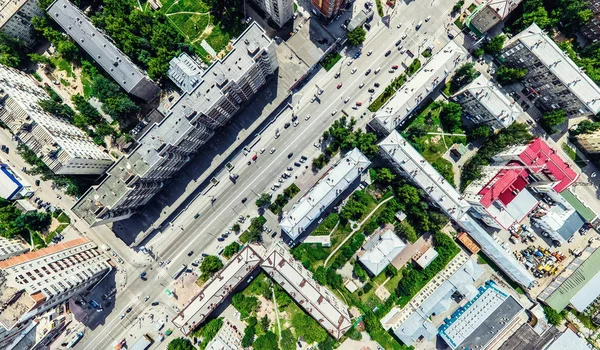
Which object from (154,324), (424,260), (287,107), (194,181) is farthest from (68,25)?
(424,260)

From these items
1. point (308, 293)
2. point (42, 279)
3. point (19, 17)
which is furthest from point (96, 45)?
point (308, 293)

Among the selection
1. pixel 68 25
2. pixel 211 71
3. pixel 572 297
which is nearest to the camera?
pixel 211 71

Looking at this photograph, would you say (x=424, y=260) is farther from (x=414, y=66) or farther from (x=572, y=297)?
(x=414, y=66)

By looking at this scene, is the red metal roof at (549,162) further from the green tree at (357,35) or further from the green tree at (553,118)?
the green tree at (357,35)

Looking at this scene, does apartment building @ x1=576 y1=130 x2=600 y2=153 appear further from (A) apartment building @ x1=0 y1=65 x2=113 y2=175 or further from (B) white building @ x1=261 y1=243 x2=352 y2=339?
(A) apartment building @ x1=0 y1=65 x2=113 y2=175

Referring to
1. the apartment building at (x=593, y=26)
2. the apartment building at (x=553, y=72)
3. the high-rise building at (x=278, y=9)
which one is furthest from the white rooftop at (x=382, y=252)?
the apartment building at (x=593, y=26)

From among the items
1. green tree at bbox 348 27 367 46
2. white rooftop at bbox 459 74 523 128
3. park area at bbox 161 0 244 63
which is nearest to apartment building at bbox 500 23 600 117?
white rooftop at bbox 459 74 523 128

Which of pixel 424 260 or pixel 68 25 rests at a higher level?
pixel 424 260

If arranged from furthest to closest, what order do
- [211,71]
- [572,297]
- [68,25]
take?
[572,297], [68,25], [211,71]
